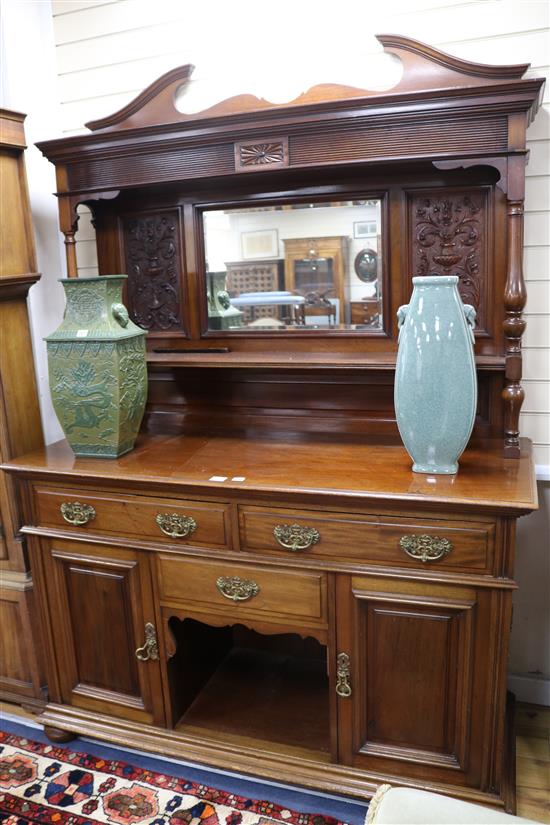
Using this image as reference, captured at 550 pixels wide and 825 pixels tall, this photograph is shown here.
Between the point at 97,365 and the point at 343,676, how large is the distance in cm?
112

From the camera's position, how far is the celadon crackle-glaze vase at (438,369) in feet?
5.58

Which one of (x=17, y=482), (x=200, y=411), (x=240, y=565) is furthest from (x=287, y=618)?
(x=17, y=482)

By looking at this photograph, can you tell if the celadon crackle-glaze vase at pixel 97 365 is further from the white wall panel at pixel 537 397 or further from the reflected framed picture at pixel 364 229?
the white wall panel at pixel 537 397

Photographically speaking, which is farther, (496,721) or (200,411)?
(200,411)

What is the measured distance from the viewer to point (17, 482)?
2223 millimetres

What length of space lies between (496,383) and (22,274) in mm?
1574

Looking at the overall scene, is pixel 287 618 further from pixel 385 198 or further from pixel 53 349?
pixel 385 198

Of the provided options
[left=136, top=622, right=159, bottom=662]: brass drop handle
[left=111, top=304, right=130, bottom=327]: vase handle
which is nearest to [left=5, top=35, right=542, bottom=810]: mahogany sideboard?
[left=136, top=622, right=159, bottom=662]: brass drop handle

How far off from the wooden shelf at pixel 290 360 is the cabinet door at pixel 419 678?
0.62 metres

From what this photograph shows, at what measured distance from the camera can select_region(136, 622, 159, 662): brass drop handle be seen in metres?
2.00

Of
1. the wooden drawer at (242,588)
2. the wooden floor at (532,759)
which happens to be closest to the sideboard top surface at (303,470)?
the wooden drawer at (242,588)

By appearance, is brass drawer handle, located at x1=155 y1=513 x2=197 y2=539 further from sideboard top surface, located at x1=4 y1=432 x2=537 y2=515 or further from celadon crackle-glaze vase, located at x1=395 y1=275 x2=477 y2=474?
celadon crackle-glaze vase, located at x1=395 y1=275 x2=477 y2=474

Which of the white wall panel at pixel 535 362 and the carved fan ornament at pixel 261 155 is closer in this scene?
the carved fan ornament at pixel 261 155

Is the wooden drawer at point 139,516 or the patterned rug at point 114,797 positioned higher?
the wooden drawer at point 139,516
